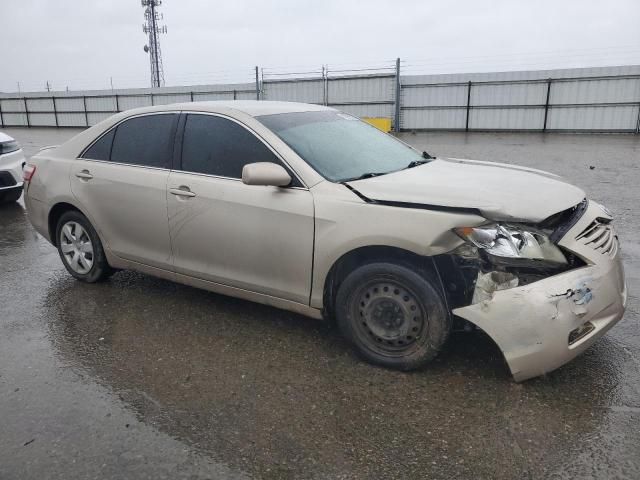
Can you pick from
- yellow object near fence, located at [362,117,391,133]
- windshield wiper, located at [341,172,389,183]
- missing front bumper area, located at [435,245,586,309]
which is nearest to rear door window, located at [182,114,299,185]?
windshield wiper, located at [341,172,389,183]

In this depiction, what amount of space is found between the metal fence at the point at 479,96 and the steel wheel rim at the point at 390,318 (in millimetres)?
19830

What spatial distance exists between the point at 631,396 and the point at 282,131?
8.66 ft

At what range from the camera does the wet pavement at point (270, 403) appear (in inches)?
96.8

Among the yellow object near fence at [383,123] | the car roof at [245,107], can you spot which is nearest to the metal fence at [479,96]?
the yellow object near fence at [383,123]

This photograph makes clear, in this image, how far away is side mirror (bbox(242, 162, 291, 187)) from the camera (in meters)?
3.36

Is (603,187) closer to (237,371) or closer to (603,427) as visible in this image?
(603,427)

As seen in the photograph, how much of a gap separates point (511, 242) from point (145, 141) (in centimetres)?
290

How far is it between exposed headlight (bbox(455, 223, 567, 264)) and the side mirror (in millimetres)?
1124

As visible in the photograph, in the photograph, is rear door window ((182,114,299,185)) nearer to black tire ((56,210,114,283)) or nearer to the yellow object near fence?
black tire ((56,210,114,283))

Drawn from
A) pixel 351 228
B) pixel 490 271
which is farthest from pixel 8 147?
pixel 490 271

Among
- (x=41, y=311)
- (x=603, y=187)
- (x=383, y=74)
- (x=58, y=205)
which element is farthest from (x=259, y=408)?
(x=383, y=74)

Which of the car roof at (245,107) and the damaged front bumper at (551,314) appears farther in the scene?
the car roof at (245,107)

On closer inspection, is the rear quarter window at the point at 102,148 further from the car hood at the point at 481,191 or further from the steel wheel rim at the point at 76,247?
the car hood at the point at 481,191

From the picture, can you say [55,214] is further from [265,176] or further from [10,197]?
[10,197]
